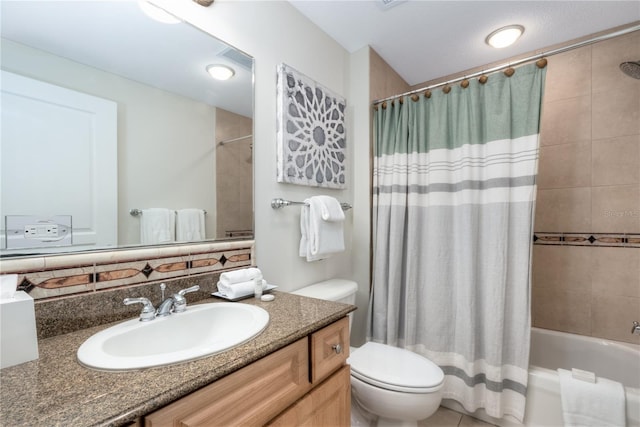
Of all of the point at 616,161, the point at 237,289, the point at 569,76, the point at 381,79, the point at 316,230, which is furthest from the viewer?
the point at 381,79

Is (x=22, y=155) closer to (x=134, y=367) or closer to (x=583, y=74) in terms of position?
(x=134, y=367)

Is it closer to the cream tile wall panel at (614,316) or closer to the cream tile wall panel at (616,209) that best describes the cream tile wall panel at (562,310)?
the cream tile wall panel at (614,316)

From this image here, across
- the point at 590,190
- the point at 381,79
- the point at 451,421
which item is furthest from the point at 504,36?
the point at 451,421

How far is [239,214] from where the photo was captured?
133 cm

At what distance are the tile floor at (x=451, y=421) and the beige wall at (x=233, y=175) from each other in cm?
146

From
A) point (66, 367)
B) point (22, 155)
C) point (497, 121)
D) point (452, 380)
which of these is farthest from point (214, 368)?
point (497, 121)

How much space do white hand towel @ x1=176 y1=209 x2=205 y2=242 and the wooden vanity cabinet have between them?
61 centimetres

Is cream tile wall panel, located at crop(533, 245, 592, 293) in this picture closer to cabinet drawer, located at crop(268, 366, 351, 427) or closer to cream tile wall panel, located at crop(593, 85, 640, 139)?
cream tile wall panel, located at crop(593, 85, 640, 139)

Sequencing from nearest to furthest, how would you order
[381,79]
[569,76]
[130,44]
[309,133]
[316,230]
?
[130,44] < [316,230] < [309,133] < [569,76] < [381,79]

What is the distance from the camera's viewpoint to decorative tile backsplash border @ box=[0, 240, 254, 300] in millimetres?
798

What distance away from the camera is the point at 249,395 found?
2.34 ft

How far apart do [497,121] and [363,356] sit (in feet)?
4.58

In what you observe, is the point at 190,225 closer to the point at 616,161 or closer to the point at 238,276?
the point at 238,276

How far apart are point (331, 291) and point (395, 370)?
48cm
